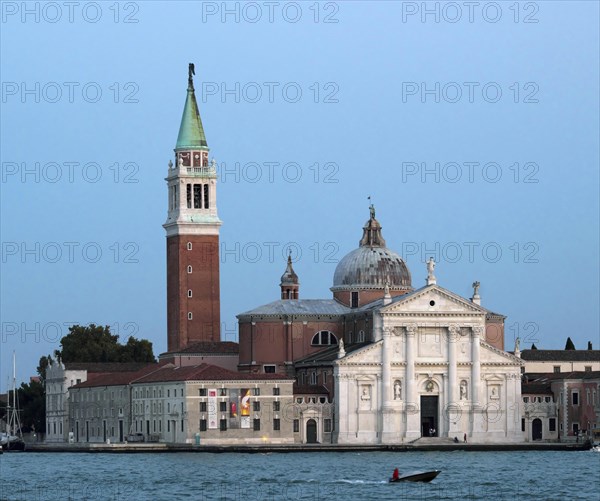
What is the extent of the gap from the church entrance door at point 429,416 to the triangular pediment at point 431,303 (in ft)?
15.3

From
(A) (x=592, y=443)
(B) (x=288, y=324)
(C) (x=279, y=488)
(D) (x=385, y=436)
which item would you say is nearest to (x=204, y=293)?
(B) (x=288, y=324)

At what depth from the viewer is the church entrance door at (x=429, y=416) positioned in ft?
383

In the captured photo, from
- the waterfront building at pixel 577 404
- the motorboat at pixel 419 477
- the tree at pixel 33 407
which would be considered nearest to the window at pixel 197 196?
the tree at pixel 33 407

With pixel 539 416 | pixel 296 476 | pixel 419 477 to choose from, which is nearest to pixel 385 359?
pixel 539 416

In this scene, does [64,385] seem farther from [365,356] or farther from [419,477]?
[419,477]

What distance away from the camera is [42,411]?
460 feet

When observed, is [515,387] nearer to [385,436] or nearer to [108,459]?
[385,436]

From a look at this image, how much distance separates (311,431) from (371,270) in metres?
14.0

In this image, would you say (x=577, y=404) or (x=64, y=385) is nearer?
(x=577, y=404)

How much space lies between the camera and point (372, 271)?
5005 inches

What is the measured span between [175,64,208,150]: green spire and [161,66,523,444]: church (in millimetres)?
4934

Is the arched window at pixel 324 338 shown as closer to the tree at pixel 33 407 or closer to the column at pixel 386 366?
the column at pixel 386 366

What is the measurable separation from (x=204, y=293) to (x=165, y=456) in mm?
20370

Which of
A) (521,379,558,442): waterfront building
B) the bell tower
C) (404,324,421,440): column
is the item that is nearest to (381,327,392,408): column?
(404,324,421,440): column
